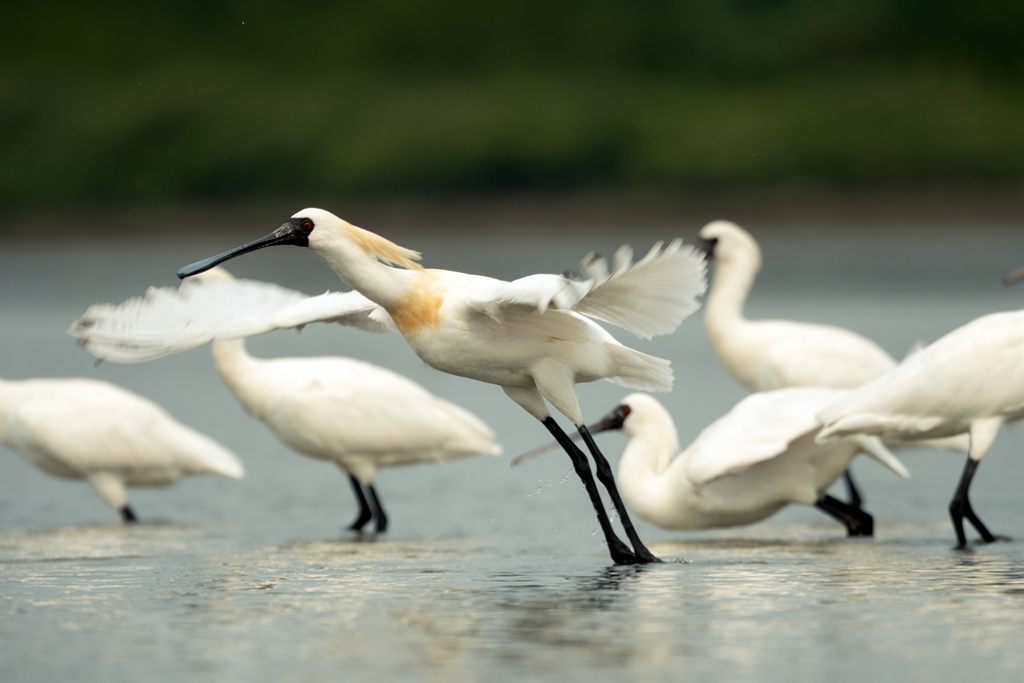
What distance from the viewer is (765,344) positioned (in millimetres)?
15016

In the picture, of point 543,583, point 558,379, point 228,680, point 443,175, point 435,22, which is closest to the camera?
point 228,680

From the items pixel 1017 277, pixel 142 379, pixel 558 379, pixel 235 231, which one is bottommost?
pixel 558 379

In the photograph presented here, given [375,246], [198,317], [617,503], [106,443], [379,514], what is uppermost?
[375,246]

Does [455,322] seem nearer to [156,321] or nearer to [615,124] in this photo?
[156,321]

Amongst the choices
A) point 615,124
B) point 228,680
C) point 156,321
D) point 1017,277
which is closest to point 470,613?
point 228,680

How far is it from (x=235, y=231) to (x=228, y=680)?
2271 inches

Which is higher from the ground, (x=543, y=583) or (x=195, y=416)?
(x=195, y=416)

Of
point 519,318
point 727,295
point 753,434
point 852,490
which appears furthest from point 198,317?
point 727,295

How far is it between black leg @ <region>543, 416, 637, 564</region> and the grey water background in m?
0.16

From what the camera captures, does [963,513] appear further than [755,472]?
No

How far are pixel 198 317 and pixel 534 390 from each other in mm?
1903

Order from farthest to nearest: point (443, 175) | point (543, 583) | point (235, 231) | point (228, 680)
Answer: point (443, 175), point (235, 231), point (543, 583), point (228, 680)

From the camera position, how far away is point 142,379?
24812mm

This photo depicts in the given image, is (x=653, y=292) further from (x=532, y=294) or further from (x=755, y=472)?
(x=755, y=472)
